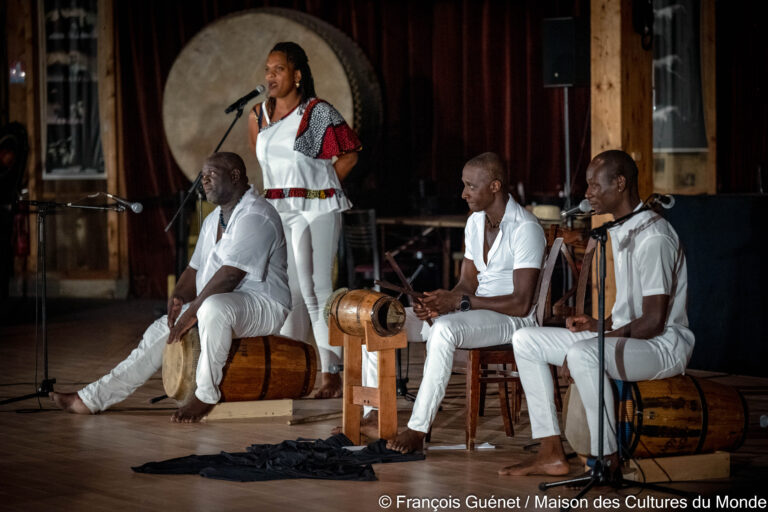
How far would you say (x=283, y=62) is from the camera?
5961 millimetres

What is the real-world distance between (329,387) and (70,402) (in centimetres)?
132

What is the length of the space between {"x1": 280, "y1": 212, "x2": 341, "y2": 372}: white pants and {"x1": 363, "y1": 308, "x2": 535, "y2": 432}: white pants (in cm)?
110

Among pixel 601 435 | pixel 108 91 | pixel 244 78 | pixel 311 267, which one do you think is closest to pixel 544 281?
pixel 601 435

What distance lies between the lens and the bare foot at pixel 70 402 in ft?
18.3

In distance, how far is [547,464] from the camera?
14.0 feet

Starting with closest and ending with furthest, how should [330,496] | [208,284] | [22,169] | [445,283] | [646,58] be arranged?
[330,496]
[208,284]
[646,58]
[445,283]
[22,169]

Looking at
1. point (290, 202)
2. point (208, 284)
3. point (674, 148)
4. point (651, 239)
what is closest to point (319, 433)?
point (208, 284)

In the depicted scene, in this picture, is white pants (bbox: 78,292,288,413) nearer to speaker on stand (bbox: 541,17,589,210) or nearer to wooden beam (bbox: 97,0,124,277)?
speaker on stand (bbox: 541,17,589,210)

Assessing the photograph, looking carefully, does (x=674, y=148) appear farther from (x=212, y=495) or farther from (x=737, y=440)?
(x=212, y=495)

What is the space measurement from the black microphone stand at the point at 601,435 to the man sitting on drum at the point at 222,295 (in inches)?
73.6

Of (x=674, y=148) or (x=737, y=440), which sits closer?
(x=737, y=440)

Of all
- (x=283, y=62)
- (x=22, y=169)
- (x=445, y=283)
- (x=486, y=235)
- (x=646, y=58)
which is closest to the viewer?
(x=486, y=235)

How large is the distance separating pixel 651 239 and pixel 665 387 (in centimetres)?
53

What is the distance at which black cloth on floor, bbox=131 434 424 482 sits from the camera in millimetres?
4273
